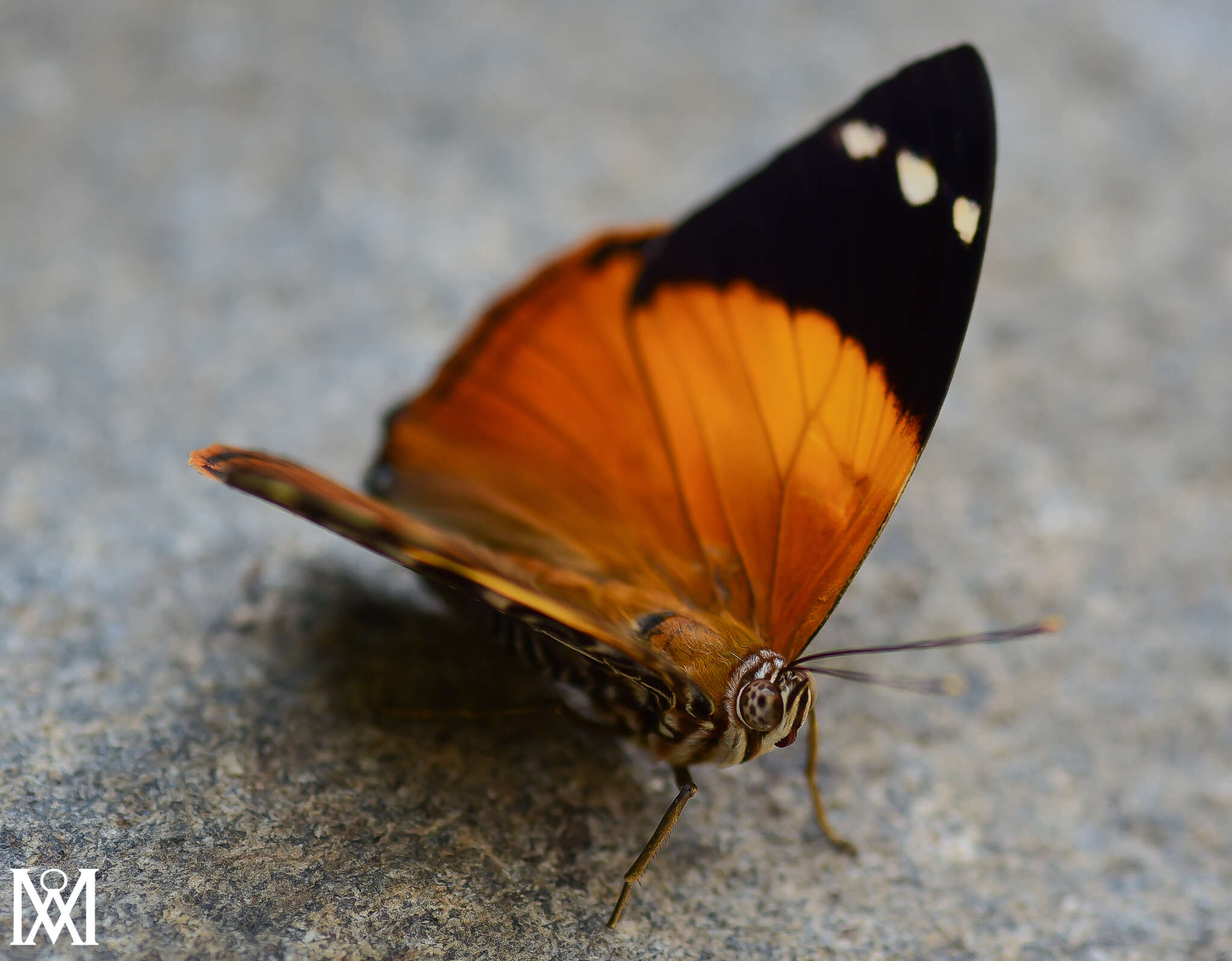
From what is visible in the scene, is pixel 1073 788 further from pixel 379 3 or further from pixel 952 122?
pixel 379 3

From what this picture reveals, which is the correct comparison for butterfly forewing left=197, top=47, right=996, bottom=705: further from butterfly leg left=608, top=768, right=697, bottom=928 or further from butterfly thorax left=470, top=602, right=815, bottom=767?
butterfly leg left=608, top=768, right=697, bottom=928

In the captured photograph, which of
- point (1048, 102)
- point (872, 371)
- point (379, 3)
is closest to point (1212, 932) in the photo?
point (872, 371)

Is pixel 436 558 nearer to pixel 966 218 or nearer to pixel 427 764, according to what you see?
pixel 427 764

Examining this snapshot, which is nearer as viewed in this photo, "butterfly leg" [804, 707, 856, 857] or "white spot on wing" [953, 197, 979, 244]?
"white spot on wing" [953, 197, 979, 244]

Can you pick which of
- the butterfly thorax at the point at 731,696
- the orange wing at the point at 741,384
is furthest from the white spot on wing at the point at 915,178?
the butterfly thorax at the point at 731,696

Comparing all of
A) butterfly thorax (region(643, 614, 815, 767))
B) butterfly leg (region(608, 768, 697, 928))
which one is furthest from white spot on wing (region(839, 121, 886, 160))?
butterfly leg (region(608, 768, 697, 928))

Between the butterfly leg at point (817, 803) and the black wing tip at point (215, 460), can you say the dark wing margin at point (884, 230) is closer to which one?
the butterfly leg at point (817, 803)
